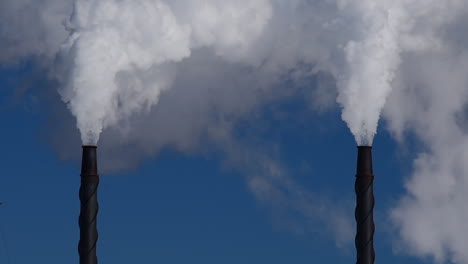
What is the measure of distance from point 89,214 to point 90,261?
1990 millimetres

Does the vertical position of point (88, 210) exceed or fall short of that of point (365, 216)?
it exceeds it

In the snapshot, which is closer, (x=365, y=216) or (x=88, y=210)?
(x=365, y=216)

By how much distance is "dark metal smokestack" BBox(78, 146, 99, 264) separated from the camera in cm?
4378

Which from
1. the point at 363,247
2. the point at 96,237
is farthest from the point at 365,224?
the point at 96,237

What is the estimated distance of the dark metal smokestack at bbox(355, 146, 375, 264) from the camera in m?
43.1

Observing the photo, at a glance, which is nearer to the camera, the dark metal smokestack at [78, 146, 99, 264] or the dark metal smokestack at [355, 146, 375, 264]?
the dark metal smokestack at [355, 146, 375, 264]

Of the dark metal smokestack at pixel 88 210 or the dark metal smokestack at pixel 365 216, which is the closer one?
the dark metal smokestack at pixel 365 216

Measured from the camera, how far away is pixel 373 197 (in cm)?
4372

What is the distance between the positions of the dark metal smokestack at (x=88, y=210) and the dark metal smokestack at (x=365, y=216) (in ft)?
36.5

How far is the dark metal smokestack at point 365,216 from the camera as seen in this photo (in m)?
43.1

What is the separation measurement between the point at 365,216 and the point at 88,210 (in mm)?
11699

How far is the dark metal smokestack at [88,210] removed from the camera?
43.8 m

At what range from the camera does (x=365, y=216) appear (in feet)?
141

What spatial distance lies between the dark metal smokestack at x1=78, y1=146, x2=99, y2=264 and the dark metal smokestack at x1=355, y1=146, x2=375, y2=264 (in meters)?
11.1
